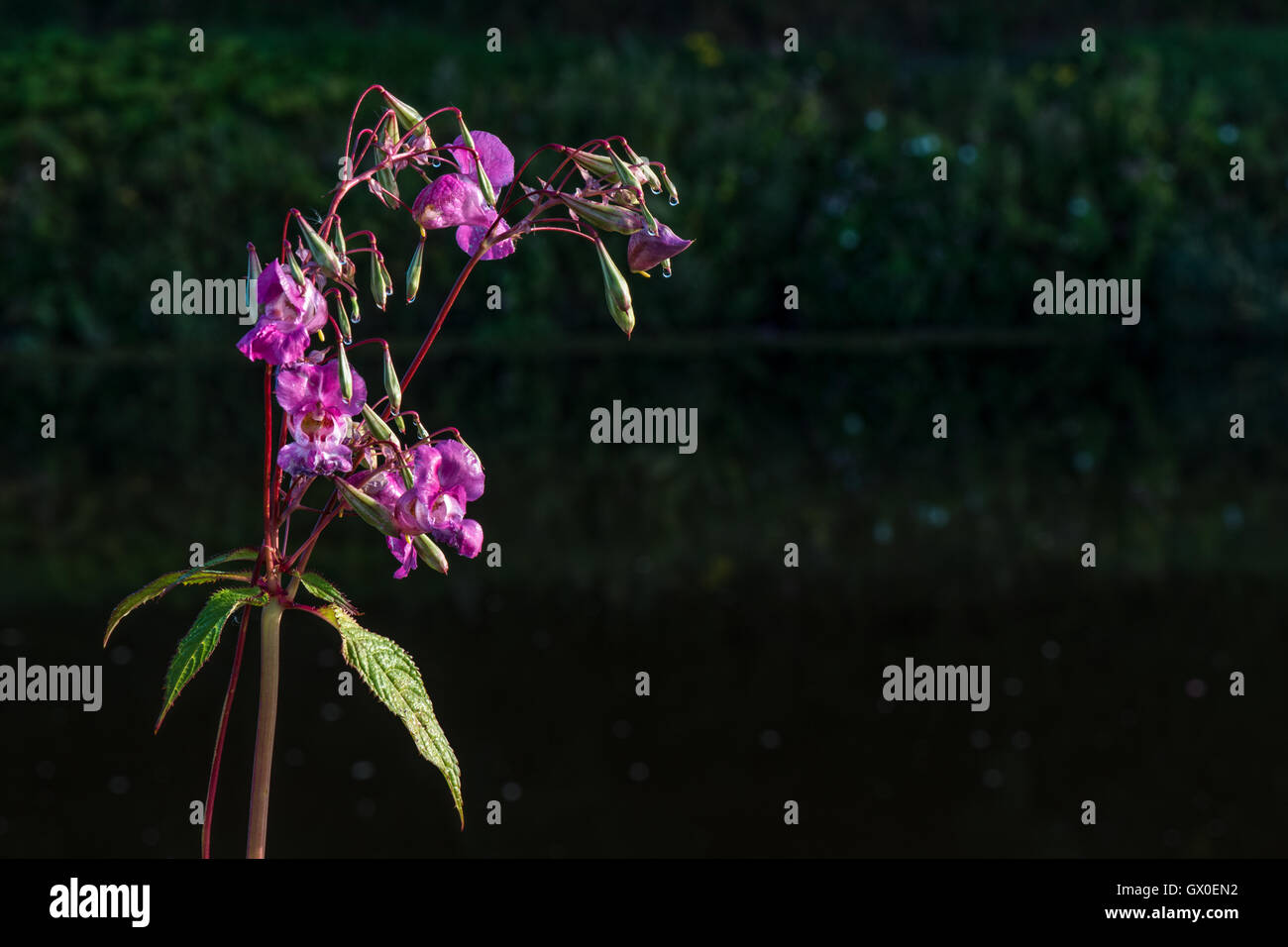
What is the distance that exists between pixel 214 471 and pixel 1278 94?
9949mm

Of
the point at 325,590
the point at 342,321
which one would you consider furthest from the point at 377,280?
the point at 325,590

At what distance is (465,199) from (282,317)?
19 centimetres

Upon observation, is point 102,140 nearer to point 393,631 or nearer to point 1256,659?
point 393,631

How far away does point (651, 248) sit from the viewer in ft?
4.61

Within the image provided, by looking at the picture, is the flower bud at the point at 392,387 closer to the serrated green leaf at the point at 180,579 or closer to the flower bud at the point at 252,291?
the flower bud at the point at 252,291

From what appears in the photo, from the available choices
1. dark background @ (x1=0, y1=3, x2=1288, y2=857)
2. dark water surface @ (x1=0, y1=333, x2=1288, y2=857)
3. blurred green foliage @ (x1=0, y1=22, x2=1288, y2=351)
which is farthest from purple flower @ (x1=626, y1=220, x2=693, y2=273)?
blurred green foliage @ (x1=0, y1=22, x2=1288, y2=351)

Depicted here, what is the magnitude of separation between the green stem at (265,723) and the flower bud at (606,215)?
0.41 metres

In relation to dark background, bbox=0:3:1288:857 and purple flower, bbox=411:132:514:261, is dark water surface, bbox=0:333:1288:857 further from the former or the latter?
purple flower, bbox=411:132:514:261

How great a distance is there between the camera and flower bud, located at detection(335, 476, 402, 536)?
1.40m

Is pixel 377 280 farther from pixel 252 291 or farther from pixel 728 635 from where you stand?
pixel 728 635

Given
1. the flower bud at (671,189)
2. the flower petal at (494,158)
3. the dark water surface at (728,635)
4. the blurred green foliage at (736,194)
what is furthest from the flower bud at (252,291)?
the blurred green foliage at (736,194)

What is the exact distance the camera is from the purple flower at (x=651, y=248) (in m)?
1.39

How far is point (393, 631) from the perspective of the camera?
5.53m
